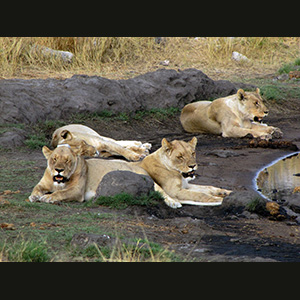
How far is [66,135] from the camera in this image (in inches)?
421

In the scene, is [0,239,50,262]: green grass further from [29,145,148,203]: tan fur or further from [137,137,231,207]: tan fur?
[137,137,231,207]: tan fur

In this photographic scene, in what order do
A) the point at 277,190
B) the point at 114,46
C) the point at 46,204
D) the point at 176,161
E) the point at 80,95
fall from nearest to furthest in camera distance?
the point at 46,204 < the point at 176,161 < the point at 277,190 < the point at 80,95 < the point at 114,46

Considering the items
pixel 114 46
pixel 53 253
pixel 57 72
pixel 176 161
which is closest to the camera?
pixel 53 253

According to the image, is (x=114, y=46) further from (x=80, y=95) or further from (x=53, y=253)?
(x=53, y=253)

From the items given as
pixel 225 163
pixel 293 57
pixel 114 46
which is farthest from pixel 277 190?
pixel 293 57

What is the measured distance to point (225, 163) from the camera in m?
10.9

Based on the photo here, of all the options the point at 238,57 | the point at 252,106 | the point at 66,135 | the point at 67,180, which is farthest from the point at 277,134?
the point at 238,57

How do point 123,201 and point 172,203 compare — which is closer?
point 123,201

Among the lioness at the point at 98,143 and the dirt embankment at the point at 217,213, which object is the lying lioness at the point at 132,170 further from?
the lioness at the point at 98,143

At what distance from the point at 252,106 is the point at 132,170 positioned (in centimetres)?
550

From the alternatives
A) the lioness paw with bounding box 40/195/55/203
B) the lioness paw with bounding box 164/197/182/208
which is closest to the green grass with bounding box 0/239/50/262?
the lioness paw with bounding box 40/195/55/203

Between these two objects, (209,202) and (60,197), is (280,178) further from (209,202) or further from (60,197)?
(60,197)

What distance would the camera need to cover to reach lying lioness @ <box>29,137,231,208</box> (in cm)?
758

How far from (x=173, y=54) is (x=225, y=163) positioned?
980 cm
